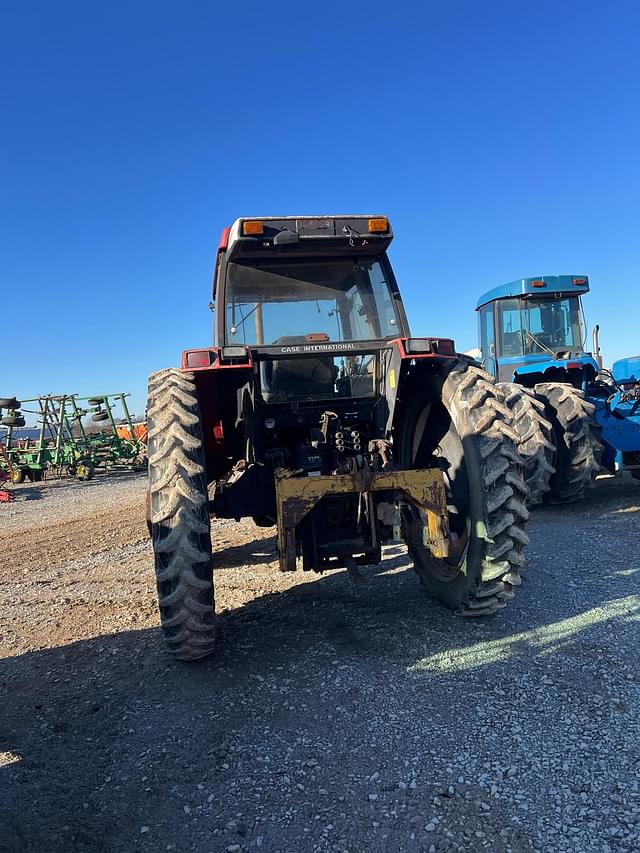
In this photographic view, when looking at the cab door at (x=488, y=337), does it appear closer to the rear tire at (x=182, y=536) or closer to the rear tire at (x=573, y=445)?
the rear tire at (x=573, y=445)

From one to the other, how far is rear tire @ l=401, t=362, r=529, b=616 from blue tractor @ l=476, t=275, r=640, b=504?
258cm

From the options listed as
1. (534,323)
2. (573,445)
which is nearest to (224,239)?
(573,445)

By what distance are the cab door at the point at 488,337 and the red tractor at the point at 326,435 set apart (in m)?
5.05

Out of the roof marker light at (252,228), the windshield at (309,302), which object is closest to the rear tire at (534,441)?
the windshield at (309,302)

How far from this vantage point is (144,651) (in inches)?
144

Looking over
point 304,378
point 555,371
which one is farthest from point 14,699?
point 555,371

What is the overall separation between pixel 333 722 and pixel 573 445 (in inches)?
201

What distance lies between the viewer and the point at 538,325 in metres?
8.66

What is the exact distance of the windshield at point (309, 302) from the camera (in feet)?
13.3

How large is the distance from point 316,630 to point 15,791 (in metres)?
1.86

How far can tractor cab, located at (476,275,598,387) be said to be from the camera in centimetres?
847

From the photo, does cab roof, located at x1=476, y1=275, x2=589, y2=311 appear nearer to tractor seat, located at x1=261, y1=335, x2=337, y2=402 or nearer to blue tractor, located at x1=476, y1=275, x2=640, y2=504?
blue tractor, located at x1=476, y1=275, x2=640, y2=504

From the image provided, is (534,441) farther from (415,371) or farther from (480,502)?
(480,502)

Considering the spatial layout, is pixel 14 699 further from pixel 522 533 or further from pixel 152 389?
pixel 522 533
